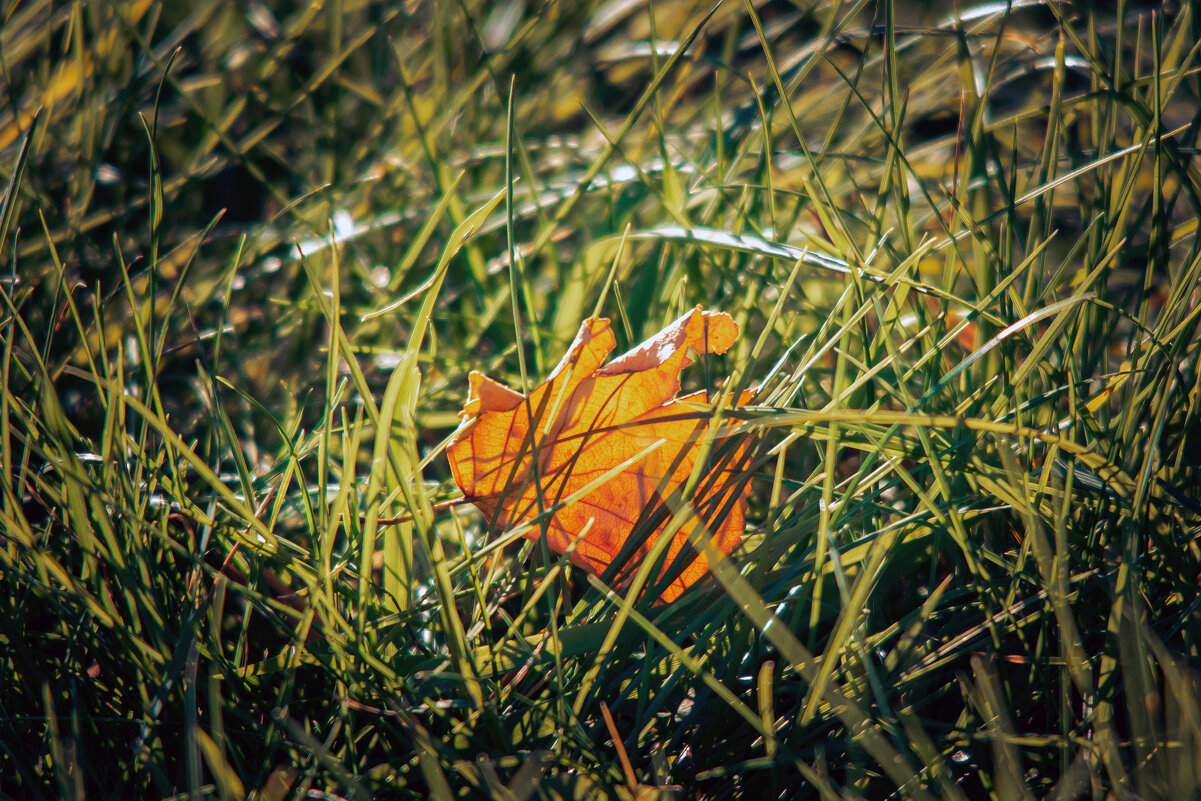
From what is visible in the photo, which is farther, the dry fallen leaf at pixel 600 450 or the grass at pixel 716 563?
the dry fallen leaf at pixel 600 450

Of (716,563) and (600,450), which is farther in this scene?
(600,450)

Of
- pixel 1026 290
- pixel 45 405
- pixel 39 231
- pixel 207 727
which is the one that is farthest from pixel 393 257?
pixel 1026 290

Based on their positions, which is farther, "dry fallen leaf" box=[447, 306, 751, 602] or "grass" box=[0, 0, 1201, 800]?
"dry fallen leaf" box=[447, 306, 751, 602]

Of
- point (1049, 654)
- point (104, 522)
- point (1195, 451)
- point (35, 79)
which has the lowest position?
point (1049, 654)

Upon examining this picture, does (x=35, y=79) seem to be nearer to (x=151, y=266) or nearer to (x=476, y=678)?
(x=151, y=266)

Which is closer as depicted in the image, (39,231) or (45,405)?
(45,405)

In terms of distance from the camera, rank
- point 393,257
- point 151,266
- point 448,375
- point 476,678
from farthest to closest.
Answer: point 393,257
point 448,375
point 151,266
point 476,678

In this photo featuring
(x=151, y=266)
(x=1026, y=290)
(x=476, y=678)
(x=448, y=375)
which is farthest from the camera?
(x=448, y=375)

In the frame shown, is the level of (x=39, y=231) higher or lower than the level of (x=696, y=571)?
higher
